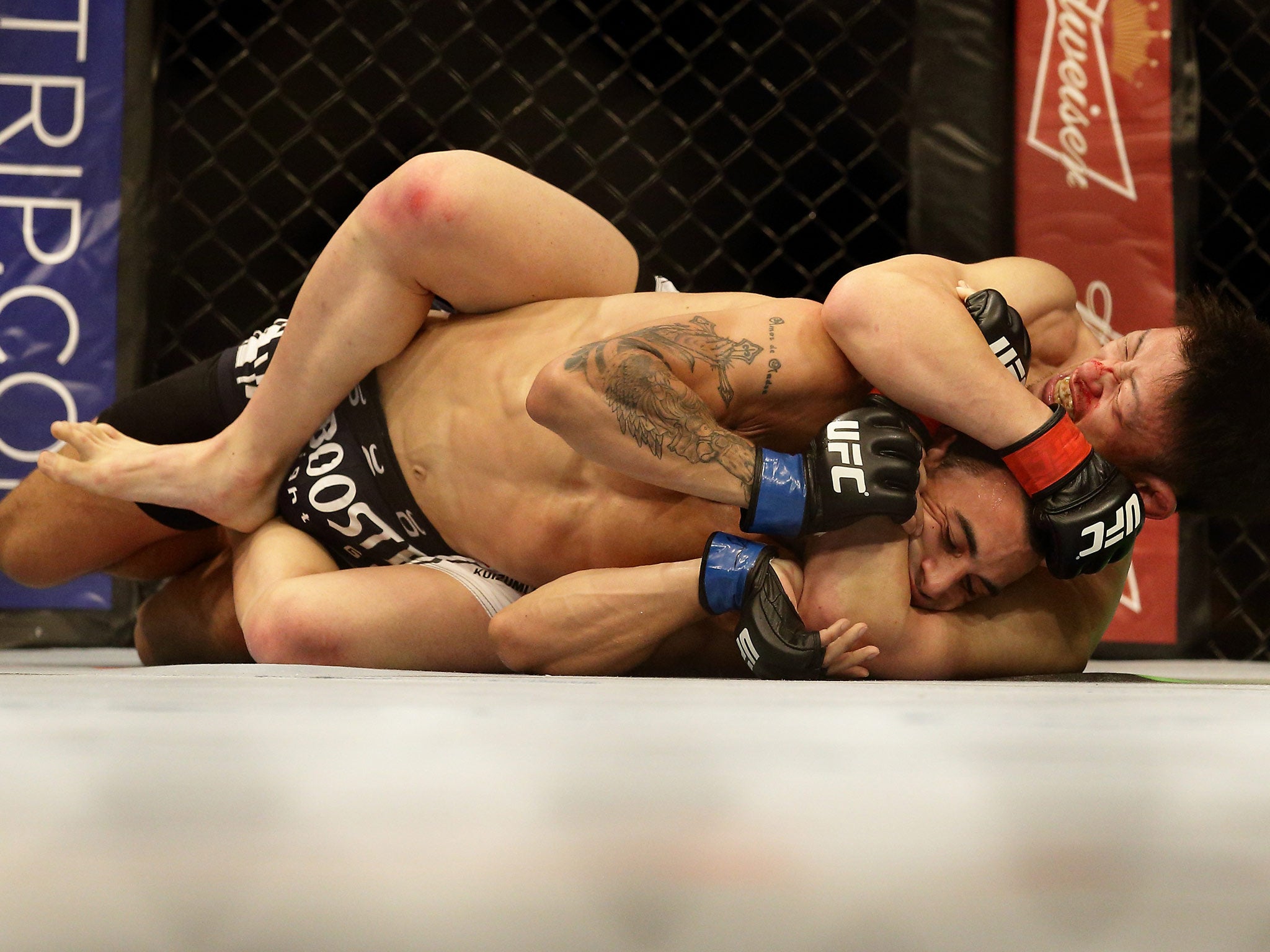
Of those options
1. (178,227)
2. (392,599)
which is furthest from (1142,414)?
(178,227)

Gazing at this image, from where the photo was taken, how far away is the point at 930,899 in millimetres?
361

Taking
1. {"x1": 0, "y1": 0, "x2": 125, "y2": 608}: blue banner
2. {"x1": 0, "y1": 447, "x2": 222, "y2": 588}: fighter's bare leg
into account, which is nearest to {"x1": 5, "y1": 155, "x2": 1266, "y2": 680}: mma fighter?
{"x1": 0, "y1": 447, "x2": 222, "y2": 588}: fighter's bare leg

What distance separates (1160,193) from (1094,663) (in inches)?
40.2

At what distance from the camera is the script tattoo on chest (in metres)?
0.98

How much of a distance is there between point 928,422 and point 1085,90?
5.06 ft

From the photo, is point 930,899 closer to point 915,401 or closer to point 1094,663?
point 915,401

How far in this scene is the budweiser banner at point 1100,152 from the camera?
2.27 metres

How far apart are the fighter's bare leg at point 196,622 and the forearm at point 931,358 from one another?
0.88 meters

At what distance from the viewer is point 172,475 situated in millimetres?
1257

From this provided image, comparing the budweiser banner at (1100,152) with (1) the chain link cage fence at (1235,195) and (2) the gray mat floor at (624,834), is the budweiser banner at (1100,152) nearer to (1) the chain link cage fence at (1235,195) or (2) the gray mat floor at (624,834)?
(1) the chain link cage fence at (1235,195)

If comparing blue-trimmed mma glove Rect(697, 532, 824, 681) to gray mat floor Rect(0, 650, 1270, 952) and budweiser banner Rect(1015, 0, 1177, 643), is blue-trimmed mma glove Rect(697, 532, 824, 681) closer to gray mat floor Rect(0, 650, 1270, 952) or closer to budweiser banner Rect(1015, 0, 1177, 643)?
gray mat floor Rect(0, 650, 1270, 952)

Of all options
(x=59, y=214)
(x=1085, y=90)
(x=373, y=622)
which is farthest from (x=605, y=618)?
(x=1085, y=90)

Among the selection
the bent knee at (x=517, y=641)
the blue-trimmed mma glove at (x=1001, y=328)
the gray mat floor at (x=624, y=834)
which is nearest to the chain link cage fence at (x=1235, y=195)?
the blue-trimmed mma glove at (x=1001, y=328)

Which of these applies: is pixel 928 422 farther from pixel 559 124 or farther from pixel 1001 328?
pixel 559 124
